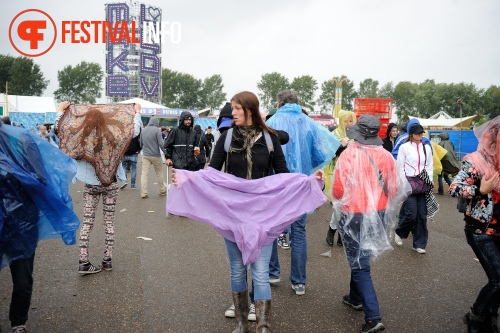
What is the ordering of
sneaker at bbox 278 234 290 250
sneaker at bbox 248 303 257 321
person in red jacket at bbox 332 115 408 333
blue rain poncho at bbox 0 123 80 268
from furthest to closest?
sneaker at bbox 278 234 290 250, sneaker at bbox 248 303 257 321, person in red jacket at bbox 332 115 408 333, blue rain poncho at bbox 0 123 80 268

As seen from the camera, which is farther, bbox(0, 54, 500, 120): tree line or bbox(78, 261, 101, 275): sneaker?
bbox(0, 54, 500, 120): tree line

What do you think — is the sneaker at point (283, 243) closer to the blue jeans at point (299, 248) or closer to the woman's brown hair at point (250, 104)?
the blue jeans at point (299, 248)

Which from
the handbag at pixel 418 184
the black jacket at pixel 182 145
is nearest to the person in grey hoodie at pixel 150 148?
the black jacket at pixel 182 145

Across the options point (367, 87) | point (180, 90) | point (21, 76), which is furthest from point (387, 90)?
point (21, 76)

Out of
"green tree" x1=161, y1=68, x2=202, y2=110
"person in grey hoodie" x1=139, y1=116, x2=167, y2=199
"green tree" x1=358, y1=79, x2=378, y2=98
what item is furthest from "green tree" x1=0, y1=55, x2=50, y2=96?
"person in grey hoodie" x1=139, y1=116, x2=167, y2=199

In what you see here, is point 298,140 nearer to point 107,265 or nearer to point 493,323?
point 493,323

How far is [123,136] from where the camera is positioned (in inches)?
206

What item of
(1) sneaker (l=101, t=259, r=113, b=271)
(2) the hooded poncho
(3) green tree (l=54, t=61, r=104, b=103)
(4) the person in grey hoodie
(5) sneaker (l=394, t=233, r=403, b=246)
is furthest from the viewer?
(3) green tree (l=54, t=61, r=104, b=103)

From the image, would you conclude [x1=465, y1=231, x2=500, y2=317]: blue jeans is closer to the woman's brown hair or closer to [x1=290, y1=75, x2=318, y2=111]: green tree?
the woman's brown hair

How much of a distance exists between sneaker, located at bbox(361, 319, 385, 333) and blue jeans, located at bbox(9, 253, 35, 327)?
2.59 m

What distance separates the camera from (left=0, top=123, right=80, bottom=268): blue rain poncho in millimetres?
3203

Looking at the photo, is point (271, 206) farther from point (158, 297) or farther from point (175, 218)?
point (175, 218)

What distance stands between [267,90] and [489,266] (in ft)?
392

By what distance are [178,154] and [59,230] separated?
5.39 metres
